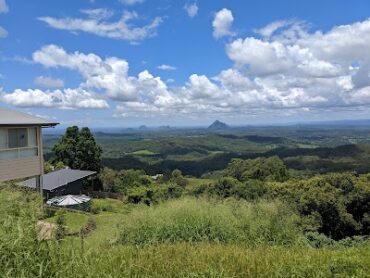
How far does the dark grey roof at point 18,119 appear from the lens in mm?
15430

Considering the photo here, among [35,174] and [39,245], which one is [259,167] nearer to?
[35,174]

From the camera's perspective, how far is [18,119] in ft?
53.1

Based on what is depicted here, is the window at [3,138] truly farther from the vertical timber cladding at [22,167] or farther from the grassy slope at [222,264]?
the grassy slope at [222,264]

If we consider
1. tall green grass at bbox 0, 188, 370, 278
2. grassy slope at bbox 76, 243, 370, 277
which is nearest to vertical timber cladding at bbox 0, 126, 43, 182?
tall green grass at bbox 0, 188, 370, 278

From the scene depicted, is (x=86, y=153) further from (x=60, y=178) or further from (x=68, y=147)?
(x=60, y=178)

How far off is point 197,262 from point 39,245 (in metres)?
1.67

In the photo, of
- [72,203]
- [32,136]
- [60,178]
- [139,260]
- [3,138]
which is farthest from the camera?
[60,178]

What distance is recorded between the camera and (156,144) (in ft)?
587

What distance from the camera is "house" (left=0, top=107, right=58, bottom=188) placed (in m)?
15.5

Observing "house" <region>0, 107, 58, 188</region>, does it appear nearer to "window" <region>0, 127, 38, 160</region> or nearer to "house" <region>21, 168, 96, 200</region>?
"window" <region>0, 127, 38, 160</region>

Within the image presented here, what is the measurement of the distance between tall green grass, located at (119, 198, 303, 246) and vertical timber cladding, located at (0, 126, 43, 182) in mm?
8384

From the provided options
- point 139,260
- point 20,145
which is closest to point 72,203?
point 20,145

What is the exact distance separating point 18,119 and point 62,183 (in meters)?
15.9

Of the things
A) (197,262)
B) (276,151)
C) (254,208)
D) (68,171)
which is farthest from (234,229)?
(276,151)
